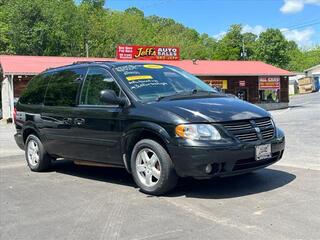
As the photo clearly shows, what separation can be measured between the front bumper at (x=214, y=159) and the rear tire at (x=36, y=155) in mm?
3393

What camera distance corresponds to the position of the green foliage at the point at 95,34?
49.2 meters

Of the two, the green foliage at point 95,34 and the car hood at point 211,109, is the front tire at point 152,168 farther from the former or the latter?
the green foliage at point 95,34

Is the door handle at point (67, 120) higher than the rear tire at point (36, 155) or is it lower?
higher

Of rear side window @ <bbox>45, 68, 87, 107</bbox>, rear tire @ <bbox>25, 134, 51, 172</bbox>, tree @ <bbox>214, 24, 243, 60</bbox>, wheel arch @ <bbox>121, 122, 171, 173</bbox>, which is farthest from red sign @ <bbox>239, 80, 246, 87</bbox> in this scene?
tree @ <bbox>214, 24, 243, 60</bbox>

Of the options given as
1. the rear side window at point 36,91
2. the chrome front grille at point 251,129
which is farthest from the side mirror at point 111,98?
the rear side window at point 36,91

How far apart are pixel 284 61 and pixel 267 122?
7560 centimetres

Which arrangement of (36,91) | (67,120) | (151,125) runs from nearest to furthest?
1. (151,125)
2. (67,120)
3. (36,91)

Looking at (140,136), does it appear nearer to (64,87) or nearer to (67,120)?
(67,120)

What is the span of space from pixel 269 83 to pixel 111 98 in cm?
3323

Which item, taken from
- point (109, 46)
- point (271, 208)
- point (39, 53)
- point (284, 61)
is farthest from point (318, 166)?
point (284, 61)

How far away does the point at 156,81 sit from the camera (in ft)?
23.7

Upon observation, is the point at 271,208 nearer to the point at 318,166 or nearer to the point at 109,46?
the point at 318,166

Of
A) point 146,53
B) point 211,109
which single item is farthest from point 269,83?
point 211,109

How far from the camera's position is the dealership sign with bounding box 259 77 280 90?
3819cm
